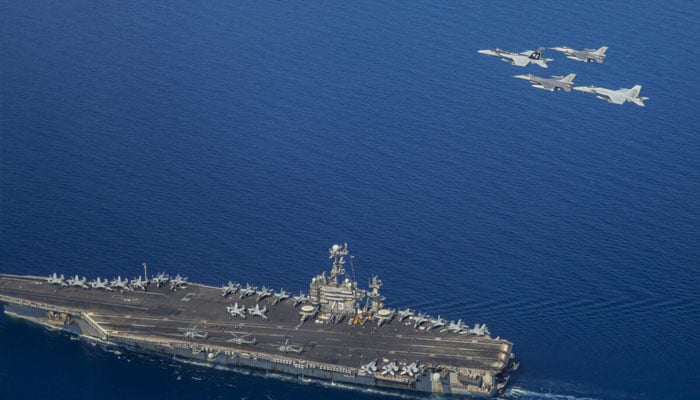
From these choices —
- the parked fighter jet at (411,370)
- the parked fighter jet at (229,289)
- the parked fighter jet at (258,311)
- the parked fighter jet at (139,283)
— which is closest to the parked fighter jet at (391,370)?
the parked fighter jet at (411,370)

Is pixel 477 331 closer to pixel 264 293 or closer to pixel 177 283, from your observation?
pixel 264 293

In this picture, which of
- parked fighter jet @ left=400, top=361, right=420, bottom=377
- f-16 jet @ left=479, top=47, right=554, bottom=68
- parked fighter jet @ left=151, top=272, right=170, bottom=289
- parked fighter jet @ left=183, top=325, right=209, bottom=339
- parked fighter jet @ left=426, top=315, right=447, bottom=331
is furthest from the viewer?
f-16 jet @ left=479, top=47, right=554, bottom=68

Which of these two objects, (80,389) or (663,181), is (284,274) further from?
(663,181)

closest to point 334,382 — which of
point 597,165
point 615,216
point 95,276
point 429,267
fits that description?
point 429,267

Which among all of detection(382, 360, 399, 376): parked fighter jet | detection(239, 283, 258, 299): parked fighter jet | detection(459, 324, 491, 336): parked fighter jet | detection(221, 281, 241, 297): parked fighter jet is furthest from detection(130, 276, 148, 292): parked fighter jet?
detection(459, 324, 491, 336): parked fighter jet

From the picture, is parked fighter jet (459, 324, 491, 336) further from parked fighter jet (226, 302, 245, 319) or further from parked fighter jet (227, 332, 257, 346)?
parked fighter jet (226, 302, 245, 319)

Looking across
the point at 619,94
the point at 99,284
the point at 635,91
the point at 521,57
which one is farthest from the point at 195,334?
the point at 635,91

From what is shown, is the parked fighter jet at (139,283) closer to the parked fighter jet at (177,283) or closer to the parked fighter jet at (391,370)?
the parked fighter jet at (177,283)
